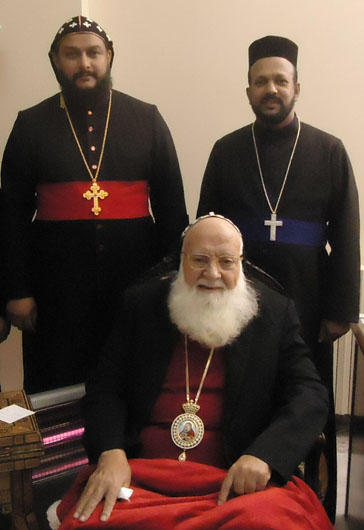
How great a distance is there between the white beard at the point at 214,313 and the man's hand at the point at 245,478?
0.43 m

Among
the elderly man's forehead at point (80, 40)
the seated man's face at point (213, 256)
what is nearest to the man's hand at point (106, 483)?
the seated man's face at point (213, 256)

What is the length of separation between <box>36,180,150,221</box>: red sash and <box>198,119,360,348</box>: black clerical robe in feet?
1.37

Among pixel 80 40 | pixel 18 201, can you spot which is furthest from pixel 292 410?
pixel 80 40

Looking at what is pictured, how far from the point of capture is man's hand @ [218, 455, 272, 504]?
67.1 inches

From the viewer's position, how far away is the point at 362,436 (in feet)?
7.50

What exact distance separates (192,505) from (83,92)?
160 centimetres

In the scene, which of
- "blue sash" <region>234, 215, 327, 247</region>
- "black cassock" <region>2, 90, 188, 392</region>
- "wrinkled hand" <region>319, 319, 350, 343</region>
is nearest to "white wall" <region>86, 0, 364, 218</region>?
"black cassock" <region>2, 90, 188, 392</region>

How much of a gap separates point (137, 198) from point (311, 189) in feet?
2.33

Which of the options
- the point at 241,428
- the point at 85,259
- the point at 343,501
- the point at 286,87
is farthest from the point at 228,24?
the point at 343,501

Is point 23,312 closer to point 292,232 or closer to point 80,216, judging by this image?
point 80,216

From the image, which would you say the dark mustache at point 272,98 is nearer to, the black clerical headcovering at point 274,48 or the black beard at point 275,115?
the black beard at point 275,115

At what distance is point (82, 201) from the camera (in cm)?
252

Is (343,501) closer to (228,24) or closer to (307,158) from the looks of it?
(307,158)

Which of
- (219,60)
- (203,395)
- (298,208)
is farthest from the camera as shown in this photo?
(219,60)
